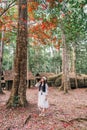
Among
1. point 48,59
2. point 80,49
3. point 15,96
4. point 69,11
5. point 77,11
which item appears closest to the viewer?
point 15,96

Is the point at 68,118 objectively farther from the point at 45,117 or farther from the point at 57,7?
the point at 57,7

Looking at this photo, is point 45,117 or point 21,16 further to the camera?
point 21,16

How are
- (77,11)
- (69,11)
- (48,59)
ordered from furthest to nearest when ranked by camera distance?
1. (48,59)
2. (69,11)
3. (77,11)

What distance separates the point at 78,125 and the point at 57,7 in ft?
23.4

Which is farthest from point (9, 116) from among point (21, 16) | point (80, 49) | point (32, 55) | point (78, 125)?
point (32, 55)

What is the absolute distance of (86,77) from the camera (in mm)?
27844

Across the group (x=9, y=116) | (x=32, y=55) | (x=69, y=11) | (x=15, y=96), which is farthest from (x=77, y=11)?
(x=32, y=55)

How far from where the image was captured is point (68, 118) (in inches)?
340

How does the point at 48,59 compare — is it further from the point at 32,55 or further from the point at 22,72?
the point at 22,72

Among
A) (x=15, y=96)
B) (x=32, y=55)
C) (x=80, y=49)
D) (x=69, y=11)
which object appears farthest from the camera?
(x=32, y=55)

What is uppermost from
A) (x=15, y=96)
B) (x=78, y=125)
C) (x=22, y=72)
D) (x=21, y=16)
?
(x=21, y=16)

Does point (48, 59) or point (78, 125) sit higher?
point (48, 59)

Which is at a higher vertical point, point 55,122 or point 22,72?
point 22,72

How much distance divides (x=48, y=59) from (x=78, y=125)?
4183 cm
